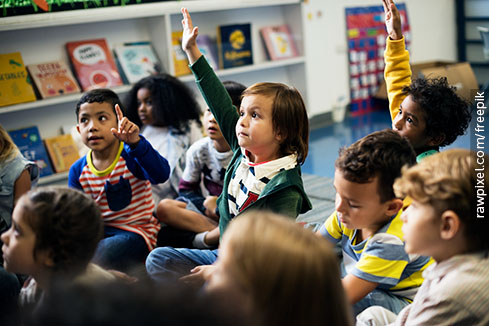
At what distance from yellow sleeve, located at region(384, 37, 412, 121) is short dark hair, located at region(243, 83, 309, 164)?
40cm

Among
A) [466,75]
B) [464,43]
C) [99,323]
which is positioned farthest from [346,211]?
[464,43]

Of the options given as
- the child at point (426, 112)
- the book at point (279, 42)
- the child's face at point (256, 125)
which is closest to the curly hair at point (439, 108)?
the child at point (426, 112)

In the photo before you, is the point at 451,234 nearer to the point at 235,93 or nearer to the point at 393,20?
the point at 393,20

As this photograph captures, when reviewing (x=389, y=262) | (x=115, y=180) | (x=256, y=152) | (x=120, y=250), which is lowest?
(x=120, y=250)

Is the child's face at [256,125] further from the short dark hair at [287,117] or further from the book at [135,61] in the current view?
the book at [135,61]

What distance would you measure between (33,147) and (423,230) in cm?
277

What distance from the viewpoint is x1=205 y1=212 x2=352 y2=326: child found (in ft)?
2.20

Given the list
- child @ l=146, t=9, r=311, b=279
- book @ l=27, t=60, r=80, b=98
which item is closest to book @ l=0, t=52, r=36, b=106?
book @ l=27, t=60, r=80, b=98

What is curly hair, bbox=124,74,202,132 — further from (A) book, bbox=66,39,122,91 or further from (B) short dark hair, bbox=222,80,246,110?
(A) book, bbox=66,39,122,91

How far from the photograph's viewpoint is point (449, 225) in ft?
3.35

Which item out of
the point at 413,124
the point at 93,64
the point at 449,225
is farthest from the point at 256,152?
the point at 93,64

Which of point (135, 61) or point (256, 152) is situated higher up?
point (135, 61)

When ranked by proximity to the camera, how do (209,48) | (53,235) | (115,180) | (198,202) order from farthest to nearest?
(209,48) < (198,202) < (115,180) < (53,235)

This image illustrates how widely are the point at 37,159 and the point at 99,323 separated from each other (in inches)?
118
